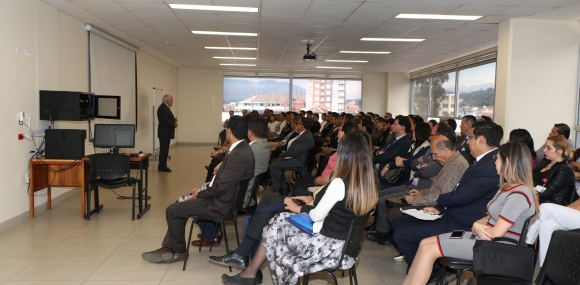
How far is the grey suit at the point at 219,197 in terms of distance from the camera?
3.85m

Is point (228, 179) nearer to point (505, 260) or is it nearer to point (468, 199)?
point (468, 199)

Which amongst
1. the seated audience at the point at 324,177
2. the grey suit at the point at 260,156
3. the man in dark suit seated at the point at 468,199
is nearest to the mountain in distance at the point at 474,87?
the seated audience at the point at 324,177

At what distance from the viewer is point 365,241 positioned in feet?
16.0

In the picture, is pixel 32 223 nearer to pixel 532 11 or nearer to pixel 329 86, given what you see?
pixel 532 11

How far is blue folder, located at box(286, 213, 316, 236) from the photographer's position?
295 centimetres

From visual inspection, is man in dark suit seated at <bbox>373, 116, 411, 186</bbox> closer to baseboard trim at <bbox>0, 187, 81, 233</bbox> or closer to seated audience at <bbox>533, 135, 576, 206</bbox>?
seated audience at <bbox>533, 135, 576, 206</bbox>

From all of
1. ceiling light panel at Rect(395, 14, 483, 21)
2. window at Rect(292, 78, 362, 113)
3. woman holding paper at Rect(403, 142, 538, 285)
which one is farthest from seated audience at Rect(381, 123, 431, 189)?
window at Rect(292, 78, 362, 113)

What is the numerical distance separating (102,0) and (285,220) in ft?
14.6

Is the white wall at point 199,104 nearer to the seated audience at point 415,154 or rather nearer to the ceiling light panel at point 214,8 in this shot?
the ceiling light panel at point 214,8

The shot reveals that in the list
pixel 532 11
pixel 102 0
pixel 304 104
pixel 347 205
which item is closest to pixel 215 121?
pixel 304 104

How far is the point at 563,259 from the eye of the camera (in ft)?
7.67

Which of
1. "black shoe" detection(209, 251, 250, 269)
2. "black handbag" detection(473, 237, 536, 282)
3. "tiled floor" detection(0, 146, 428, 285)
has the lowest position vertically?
"tiled floor" detection(0, 146, 428, 285)

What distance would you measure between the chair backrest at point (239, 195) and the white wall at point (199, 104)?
1342 centimetres

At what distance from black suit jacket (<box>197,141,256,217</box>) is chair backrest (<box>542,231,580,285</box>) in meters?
2.32
